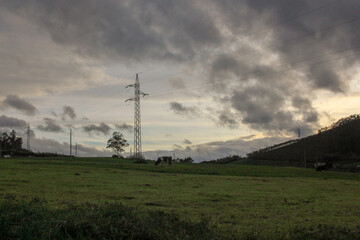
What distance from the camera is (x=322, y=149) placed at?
96.9 meters

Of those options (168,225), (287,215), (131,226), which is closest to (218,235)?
(168,225)

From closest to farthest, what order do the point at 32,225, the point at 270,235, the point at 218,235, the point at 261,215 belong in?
the point at 32,225 → the point at 218,235 → the point at 270,235 → the point at 261,215

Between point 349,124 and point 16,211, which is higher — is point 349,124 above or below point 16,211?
above

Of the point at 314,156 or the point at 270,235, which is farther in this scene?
the point at 314,156

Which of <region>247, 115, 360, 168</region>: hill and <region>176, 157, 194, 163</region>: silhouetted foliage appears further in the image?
<region>176, 157, 194, 163</region>: silhouetted foliage

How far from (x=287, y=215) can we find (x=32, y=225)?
9.71m

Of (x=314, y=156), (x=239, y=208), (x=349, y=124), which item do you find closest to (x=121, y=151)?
(x=314, y=156)

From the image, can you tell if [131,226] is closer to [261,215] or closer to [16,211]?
[16,211]

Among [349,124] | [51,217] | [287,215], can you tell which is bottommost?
[287,215]

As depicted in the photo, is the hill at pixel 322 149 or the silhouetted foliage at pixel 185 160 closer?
the hill at pixel 322 149

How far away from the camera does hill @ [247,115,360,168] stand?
8894 centimetres

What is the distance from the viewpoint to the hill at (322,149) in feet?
292

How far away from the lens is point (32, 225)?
8703 mm

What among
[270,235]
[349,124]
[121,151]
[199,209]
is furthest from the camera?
[121,151]
